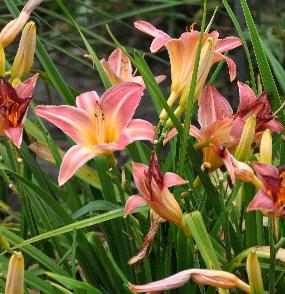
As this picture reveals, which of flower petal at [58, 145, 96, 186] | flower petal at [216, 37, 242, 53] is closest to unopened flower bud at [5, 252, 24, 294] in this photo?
flower petal at [58, 145, 96, 186]

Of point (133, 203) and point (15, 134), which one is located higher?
point (15, 134)

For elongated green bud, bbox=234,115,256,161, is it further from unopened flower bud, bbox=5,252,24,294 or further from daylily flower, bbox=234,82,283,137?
unopened flower bud, bbox=5,252,24,294

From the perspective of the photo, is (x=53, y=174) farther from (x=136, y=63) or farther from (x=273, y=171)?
(x=273, y=171)

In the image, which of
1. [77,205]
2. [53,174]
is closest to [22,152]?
[77,205]

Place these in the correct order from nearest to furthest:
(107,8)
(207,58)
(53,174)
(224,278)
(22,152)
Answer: (224,278)
(207,58)
(22,152)
(53,174)
(107,8)

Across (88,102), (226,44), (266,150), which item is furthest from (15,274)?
(226,44)

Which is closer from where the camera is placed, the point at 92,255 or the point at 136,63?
the point at 136,63

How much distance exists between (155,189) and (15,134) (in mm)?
230

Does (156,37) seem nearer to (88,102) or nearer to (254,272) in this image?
(88,102)

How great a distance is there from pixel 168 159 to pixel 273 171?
353 millimetres

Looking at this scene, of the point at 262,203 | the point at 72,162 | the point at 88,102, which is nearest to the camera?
the point at 262,203

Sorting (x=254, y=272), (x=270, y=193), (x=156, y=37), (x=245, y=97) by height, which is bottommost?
(x=254, y=272)

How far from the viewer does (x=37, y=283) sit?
4.45 ft

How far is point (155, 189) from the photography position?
114 centimetres
